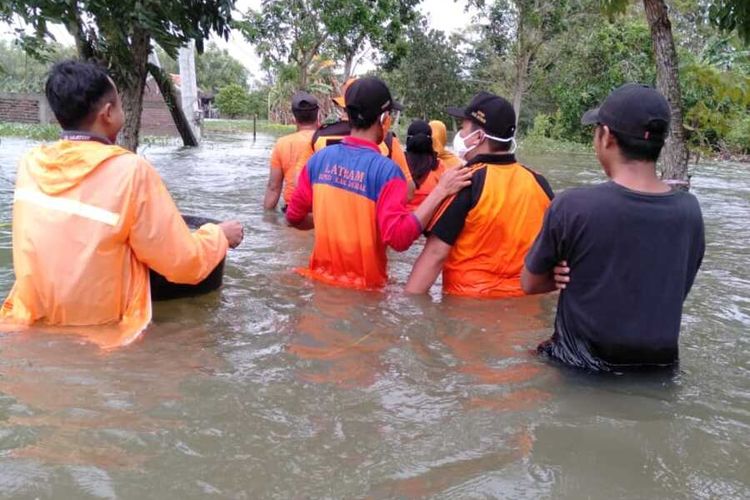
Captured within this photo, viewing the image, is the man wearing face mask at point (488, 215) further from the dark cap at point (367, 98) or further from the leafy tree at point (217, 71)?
the leafy tree at point (217, 71)

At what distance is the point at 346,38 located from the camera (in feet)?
69.9

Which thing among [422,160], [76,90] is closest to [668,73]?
[422,160]

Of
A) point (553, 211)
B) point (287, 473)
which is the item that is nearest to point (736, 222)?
point (553, 211)

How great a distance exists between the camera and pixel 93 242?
10.3ft

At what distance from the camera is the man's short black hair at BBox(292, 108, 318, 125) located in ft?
23.6

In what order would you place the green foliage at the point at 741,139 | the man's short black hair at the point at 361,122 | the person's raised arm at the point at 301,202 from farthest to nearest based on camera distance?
the green foliage at the point at 741,139
the person's raised arm at the point at 301,202
the man's short black hair at the point at 361,122

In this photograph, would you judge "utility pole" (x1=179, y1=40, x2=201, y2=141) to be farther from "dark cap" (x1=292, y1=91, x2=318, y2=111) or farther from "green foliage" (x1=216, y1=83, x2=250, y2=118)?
"green foliage" (x1=216, y1=83, x2=250, y2=118)

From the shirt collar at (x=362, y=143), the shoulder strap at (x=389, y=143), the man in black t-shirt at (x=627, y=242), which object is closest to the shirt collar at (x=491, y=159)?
the shirt collar at (x=362, y=143)

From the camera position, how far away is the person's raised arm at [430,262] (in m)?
4.00

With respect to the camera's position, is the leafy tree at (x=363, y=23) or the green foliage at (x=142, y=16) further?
the leafy tree at (x=363, y=23)

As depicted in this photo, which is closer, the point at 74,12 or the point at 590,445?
the point at 590,445

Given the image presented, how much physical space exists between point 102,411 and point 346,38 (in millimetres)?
19914

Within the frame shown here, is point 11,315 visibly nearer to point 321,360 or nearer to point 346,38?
point 321,360

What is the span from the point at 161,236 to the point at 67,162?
0.53 m
